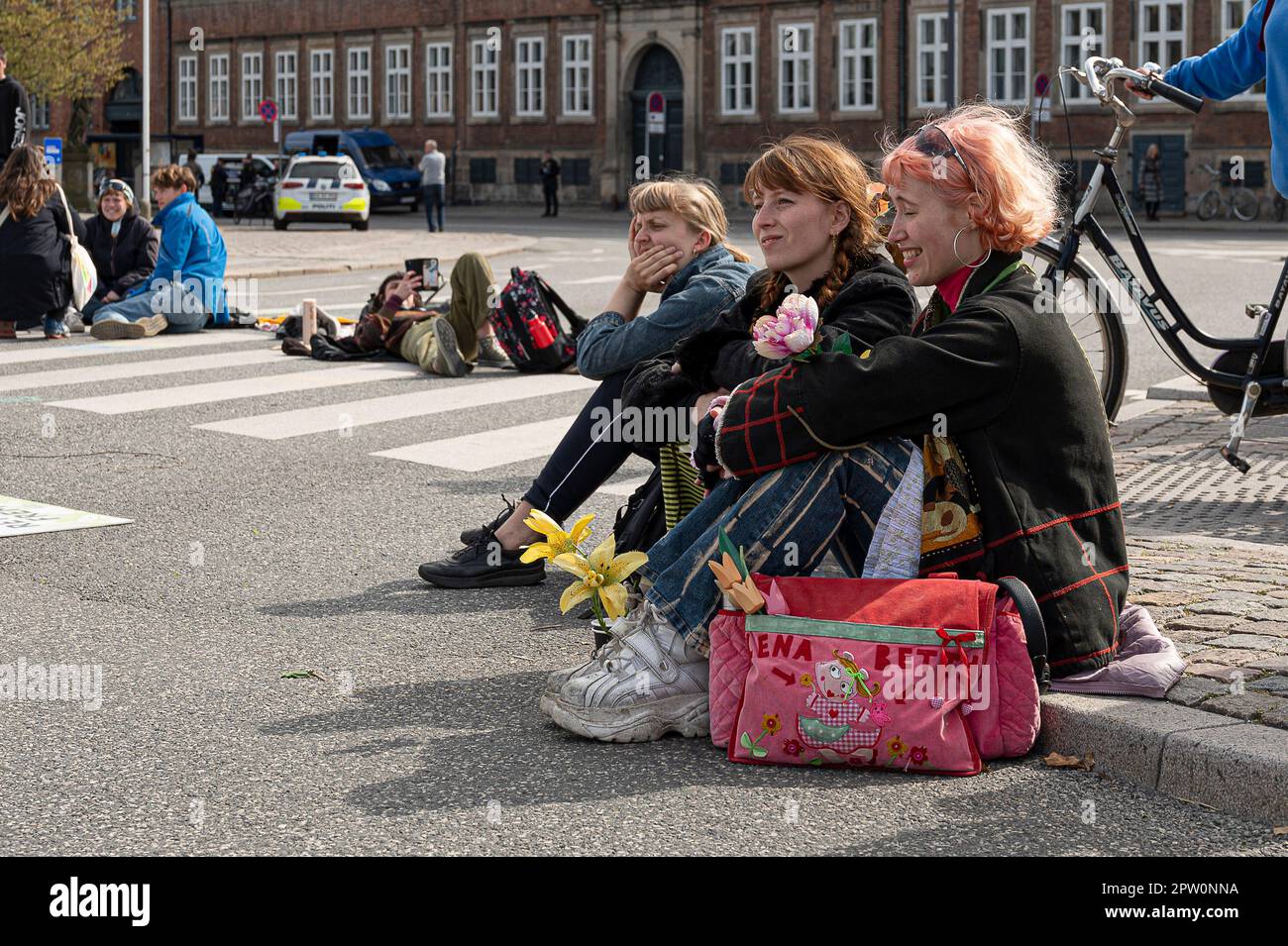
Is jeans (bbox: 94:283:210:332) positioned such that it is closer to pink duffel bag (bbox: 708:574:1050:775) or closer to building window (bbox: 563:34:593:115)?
pink duffel bag (bbox: 708:574:1050:775)

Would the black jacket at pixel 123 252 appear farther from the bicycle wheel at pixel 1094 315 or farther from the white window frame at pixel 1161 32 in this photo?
the white window frame at pixel 1161 32

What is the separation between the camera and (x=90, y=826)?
3719mm

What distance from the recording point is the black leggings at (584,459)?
18.9 ft

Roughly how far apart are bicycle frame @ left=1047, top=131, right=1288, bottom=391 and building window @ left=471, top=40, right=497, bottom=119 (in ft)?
159

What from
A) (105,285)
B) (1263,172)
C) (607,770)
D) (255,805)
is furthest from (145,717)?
(1263,172)

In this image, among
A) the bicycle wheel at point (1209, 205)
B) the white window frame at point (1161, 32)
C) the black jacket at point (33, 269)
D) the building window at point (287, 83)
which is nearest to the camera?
the black jacket at point (33, 269)

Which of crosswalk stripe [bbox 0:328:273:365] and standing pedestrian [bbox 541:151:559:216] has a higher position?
standing pedestrian [bbox 541:151:559:216]

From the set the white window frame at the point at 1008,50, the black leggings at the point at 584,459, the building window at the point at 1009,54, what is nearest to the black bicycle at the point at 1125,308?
the black leggings at the point at 584,459

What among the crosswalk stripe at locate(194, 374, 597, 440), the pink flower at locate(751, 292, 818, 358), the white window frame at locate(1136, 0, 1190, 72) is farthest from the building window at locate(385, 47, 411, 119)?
the pink flower at locate(751, 292, 818, 358)

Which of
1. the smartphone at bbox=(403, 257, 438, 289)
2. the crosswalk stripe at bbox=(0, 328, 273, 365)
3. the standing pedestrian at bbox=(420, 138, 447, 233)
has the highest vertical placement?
the standing pedestrian at bbox=(420, 138, 447, 233)

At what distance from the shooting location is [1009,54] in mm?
44031

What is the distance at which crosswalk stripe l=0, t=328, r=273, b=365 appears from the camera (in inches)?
494

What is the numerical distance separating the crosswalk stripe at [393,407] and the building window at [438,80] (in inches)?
→ 1805
